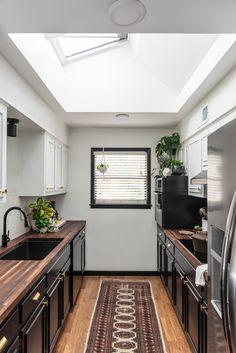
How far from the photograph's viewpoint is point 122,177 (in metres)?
4.91

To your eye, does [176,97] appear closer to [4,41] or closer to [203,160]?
[203,160]

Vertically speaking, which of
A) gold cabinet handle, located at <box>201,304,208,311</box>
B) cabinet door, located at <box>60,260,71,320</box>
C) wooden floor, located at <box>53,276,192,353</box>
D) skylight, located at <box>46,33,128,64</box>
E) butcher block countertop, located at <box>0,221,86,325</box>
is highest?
skylight, located at <box>46,33,128,64</box>

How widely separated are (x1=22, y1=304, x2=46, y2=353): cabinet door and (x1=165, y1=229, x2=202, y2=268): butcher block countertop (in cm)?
119

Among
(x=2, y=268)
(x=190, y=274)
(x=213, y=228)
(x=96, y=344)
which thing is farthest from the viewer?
(x=96, y=344)

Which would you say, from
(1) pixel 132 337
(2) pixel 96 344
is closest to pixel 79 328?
(2) pixel 96 344

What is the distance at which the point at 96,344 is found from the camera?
271cm

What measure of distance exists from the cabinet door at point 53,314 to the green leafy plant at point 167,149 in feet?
8.14

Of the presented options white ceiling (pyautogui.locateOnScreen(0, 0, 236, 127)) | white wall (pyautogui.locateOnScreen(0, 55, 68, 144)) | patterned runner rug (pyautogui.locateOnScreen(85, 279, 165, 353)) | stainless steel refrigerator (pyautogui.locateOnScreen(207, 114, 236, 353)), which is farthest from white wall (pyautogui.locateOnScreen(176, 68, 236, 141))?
patterned runner rug (pyautogui.locateOnScreen(85, 279, 165, 353))

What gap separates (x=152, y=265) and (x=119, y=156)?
191 cm

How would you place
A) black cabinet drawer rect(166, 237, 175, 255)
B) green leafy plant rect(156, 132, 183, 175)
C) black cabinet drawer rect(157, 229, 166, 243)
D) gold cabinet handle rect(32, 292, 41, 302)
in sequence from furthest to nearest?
green leafy plant rect(156, 132, 183, 175) → black cabinet drawer rect(157, 229, 166, 243) → black cabinet drawer rect(166, 237, 175, 255) → gold cabinet handle rect(32, 292, 41, 302)

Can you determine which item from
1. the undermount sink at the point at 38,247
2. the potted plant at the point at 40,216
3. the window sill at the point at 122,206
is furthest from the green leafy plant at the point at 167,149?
the undermount sink at the point at 38,247

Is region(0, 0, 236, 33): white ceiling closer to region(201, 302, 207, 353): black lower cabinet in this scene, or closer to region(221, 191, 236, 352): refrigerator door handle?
region(221, 191, 236, 352): refrigerator door handle

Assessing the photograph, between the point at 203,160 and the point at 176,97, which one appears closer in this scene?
the point at 203,160

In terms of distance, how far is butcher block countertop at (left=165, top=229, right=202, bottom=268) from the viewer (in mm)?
2305
